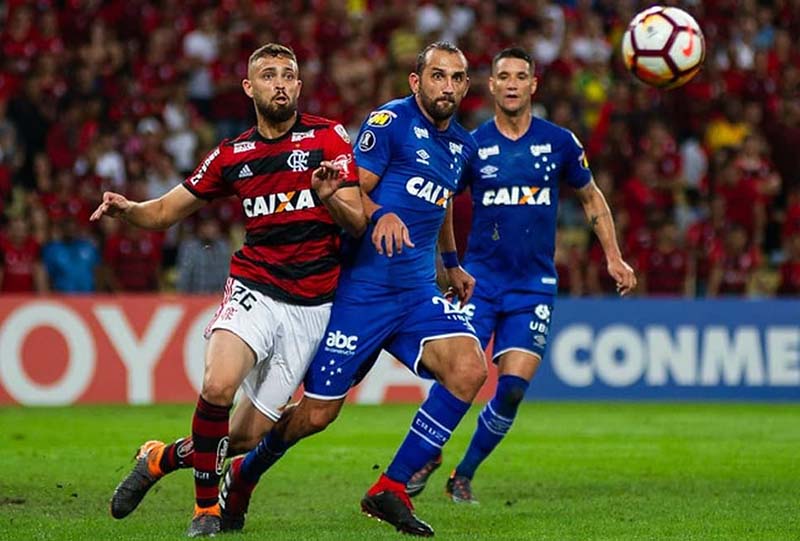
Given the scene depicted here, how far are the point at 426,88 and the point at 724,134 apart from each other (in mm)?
13911

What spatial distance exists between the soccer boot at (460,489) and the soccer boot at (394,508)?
69.6 inches

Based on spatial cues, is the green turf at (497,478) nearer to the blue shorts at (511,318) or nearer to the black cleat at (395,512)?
the black cleat at (395,512)

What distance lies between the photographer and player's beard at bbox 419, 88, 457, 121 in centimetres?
825

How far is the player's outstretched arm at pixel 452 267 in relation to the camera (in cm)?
888

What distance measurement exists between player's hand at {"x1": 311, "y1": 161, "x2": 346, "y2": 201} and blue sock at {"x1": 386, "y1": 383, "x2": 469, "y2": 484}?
1.29 m

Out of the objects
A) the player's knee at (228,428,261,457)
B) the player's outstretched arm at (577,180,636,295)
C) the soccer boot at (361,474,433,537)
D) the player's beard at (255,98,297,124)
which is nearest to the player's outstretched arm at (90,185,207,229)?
the player's beard at (255,98,297,124)

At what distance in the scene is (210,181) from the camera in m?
8.05

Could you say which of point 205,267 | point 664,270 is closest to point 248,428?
point 205,267

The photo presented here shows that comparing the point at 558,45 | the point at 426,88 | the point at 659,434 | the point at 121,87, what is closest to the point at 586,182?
the point at 426,88

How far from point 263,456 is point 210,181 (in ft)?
4.92

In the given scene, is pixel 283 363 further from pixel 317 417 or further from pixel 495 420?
pixel 495 420

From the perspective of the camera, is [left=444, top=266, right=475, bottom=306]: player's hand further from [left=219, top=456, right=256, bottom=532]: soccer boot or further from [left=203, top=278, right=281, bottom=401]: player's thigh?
[left=219, top=456, right=256, bottom=532]: soccer boot

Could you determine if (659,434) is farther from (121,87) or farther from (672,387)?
(121,87)

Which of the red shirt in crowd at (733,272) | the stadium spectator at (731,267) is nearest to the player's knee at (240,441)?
the stadium spectator at (731,267)
